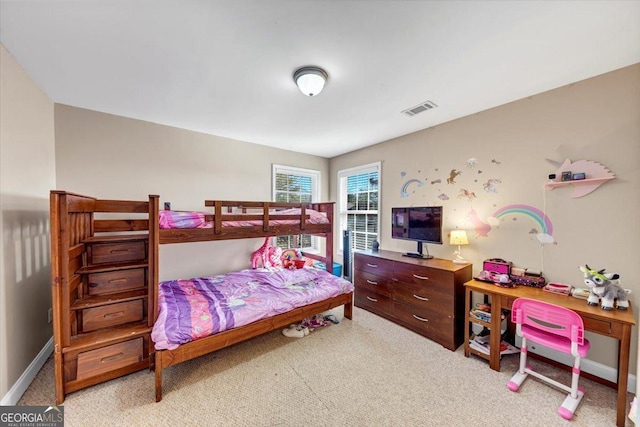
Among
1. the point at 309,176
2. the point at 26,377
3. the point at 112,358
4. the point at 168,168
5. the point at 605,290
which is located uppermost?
the point at 309,176

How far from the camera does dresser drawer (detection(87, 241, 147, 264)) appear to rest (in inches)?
82.3

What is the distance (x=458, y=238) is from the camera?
276cm

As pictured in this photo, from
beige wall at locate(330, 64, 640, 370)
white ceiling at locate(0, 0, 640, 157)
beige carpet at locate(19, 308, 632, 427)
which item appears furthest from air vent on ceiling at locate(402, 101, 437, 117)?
beige carpet at locate(19, 308, 632, 427)

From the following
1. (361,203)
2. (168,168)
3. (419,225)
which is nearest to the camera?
(419,225)

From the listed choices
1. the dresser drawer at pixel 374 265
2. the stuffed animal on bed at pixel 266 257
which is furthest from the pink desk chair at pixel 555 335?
the stuffed animal on bed at pixel 266 257

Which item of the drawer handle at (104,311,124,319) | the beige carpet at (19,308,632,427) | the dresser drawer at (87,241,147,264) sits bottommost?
the beige carpet at (19,308,632,427)

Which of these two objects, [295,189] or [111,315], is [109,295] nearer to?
[111,315]

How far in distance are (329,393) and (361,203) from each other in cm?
298

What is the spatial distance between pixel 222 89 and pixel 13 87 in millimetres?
1459

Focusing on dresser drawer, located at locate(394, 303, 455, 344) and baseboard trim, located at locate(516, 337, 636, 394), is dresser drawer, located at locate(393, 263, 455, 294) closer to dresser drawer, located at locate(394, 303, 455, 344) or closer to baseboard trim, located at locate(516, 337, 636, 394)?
dresser drawer, located at locate(394, 303, 455, 344)

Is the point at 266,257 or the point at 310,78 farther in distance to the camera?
the point at 266,257

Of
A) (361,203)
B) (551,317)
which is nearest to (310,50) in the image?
(551,317)

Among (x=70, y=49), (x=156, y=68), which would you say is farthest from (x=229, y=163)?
(x=70, y=49)

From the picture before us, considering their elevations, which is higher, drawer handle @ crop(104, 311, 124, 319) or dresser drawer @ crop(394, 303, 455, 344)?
drawer handle @ crop(104, 311, 124, 319)
